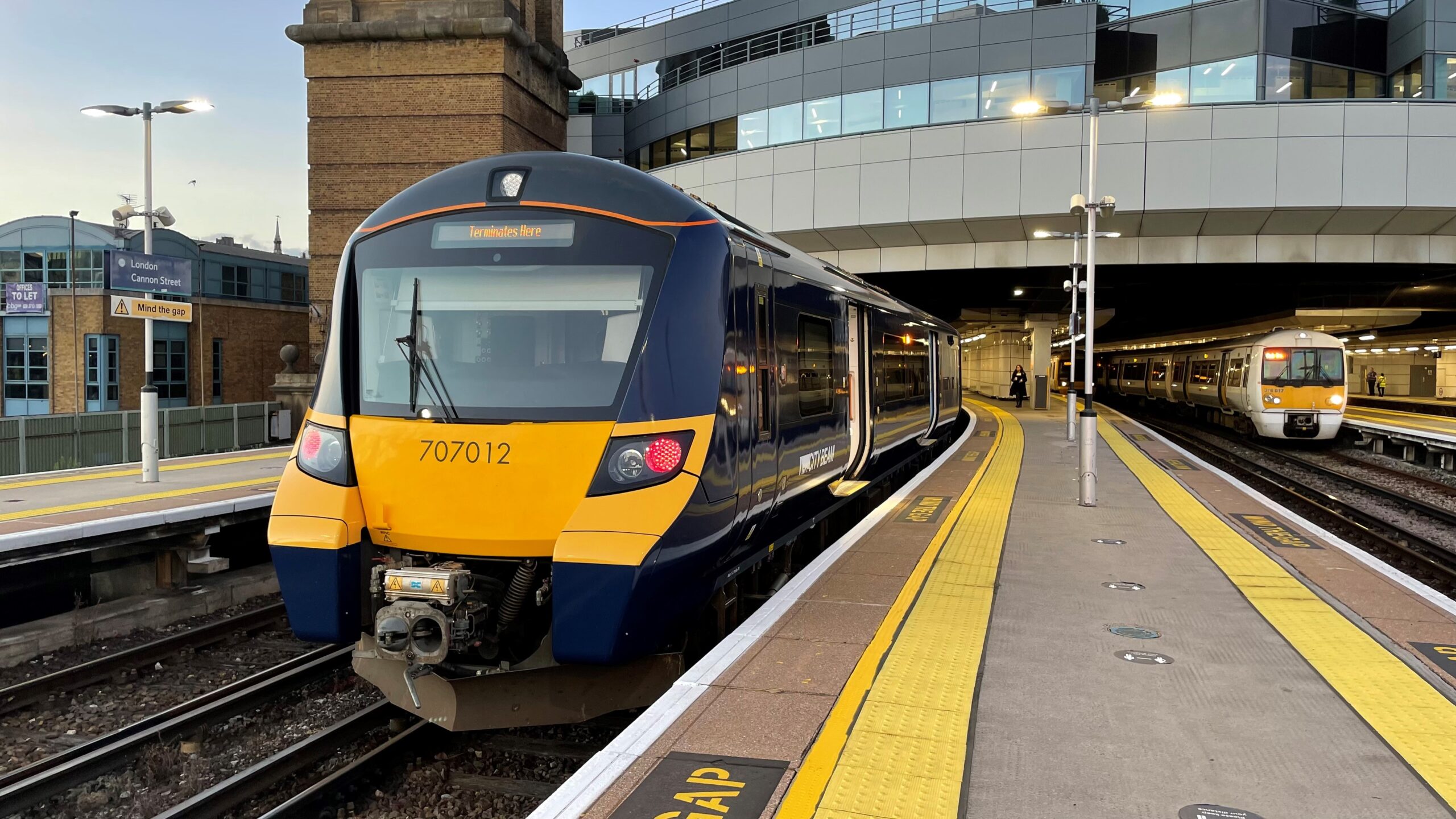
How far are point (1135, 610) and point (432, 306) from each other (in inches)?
196

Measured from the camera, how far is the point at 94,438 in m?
17.9

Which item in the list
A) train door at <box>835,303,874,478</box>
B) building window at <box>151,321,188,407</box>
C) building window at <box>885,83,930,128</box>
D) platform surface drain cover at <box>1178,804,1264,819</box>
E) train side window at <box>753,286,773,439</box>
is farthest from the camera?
building window at <box>151,321,188,407</box>

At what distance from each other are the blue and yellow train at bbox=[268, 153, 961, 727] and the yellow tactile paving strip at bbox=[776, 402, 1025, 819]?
1128mm

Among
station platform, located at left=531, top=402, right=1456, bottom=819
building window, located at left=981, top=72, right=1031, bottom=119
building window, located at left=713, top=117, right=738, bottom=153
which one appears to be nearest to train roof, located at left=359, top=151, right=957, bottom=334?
station platform, located at left=531, top=402, right=1456, bottom=819

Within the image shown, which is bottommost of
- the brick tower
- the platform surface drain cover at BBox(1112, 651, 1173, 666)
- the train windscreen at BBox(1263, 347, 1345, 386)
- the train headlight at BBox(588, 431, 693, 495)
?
the platform surface drain cover at BBox(1112, 651, 1173, 666)

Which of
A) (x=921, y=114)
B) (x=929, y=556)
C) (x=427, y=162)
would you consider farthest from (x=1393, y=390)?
(x=929, y=556)

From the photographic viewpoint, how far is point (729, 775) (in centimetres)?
375

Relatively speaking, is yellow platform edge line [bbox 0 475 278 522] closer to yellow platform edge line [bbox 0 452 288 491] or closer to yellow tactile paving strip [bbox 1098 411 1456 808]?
yellow platform edge line [bbox 0 452 288 491]

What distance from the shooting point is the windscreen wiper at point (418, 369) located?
525cm

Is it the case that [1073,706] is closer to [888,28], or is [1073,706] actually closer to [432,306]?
[432,306]

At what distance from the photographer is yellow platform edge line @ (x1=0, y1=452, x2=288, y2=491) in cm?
1142

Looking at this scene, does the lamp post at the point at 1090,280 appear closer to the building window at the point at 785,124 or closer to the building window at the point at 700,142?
the building window at the point at 785,124

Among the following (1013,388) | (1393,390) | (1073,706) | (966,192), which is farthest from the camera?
(1393,390)

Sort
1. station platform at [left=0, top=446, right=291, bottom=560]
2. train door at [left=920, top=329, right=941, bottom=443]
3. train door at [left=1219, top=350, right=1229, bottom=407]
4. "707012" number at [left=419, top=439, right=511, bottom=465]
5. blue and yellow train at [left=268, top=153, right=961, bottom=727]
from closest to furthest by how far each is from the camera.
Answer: blue and yellow train at [left=268, top=153, right=961, bottom=727] < "707012" number at [left=419, top=439, right=511, bottom=465] < station platform at [left=0, top=446, right=291, bottom=560] < train door at [left=920, top=329, right=941, bottom=443] < train door at [left=1219, top=350, right=1229, bottom=407]
